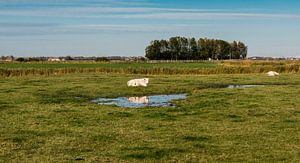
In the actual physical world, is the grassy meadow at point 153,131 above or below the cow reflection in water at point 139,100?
above

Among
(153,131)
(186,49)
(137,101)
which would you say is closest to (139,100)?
(137,101)

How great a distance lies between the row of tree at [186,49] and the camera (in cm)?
17838

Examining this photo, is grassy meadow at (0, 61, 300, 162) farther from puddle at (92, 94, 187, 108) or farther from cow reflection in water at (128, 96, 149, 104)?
cow reflection in water at (128, 96, 149, 104)

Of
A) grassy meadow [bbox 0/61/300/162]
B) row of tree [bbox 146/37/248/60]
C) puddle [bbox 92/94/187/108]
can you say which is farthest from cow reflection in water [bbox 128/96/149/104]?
row of tree [bbox 146/37/248/60]

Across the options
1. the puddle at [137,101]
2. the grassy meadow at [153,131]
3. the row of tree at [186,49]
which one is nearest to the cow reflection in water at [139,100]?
the puddle at [137,101]

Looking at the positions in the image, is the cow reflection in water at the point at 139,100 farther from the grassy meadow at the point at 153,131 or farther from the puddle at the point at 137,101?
the grassy meadow at the point at 153,131

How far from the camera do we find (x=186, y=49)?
183625 millimetres

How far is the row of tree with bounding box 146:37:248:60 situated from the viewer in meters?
178

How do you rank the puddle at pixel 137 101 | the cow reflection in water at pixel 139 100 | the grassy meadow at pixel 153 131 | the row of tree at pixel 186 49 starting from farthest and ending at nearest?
1. the row of tree at pixel 186 49
2. the cow reflection in water at pixel 139 100
3. the puddle at pixel 137 101
4. the grassy meadow at pixel 153 131

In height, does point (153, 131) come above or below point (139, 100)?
above

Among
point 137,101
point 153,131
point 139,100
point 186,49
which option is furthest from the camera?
point 186,49

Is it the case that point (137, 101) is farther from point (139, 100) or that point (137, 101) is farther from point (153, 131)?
point (153, 131)

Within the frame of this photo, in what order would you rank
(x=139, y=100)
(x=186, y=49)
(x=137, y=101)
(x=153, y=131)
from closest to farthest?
(x=153, y=131) → (x=137, y=101) → (x=139, y=100) → (x=186, y=49)

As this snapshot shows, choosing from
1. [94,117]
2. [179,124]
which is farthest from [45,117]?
[179,124]
